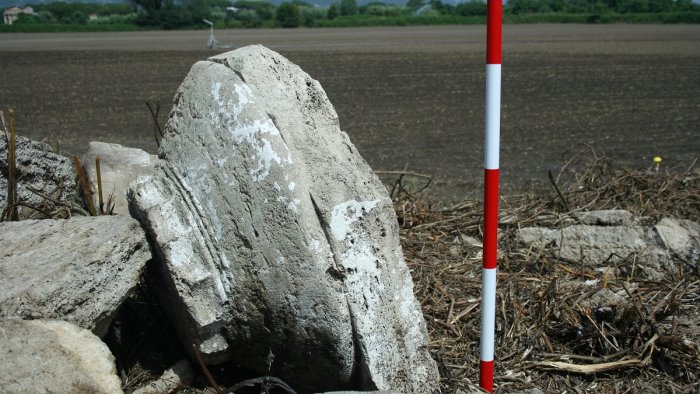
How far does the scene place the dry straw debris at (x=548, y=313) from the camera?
386 cm

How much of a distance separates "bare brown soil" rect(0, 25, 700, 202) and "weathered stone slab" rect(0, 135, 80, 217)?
3.81 meters

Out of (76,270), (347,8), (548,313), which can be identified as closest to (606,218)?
(548,313)

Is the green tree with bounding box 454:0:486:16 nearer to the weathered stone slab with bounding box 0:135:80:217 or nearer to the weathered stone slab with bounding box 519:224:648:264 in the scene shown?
the weathered stone slab with bounding box 519:224:648:264

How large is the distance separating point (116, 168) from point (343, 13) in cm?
6612

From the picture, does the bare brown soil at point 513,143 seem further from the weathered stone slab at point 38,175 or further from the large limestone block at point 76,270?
the weathered stone slab at point 38,175

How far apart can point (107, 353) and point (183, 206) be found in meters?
0.72

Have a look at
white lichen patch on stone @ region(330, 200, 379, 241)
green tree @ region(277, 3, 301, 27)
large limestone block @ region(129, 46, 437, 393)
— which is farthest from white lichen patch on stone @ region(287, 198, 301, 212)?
green tree @ region(277, 3, 301, 27)

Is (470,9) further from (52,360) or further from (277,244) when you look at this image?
(52,360)

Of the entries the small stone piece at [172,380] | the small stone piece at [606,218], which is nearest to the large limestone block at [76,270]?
the small stone piece at [172,380]

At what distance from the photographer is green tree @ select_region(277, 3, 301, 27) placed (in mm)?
50344

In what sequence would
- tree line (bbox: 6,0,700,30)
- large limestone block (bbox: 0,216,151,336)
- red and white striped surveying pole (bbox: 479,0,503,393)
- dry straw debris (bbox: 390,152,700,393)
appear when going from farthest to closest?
tree line (bbox: 6,0,700,30)
dry straw debris (bbox: 390,152,700,393)
red and white striped surveying pole (bbox: 479,0,503,393)
large limestone block (bbox: 0,216,151,336)

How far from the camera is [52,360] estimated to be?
2.93 meters

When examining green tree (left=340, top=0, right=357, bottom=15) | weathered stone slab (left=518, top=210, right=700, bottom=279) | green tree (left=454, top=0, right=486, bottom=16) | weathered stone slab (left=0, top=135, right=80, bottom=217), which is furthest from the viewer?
green tree (left=340, top=0, right=357, bottom=15)

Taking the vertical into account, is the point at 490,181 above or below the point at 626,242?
above
